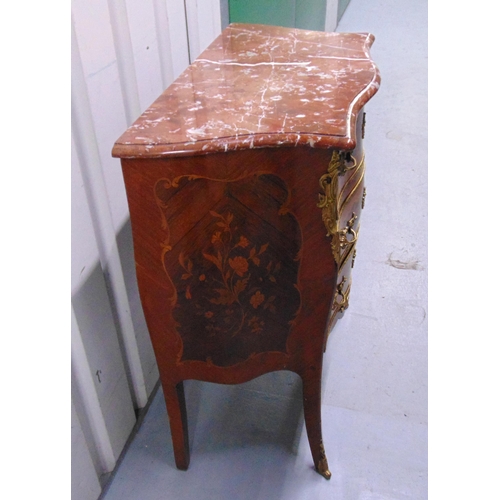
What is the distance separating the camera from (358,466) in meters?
1.25

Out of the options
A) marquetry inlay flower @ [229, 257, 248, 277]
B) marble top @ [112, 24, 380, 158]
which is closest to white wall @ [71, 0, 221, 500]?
marble top @ [112, 24, 380, 158]

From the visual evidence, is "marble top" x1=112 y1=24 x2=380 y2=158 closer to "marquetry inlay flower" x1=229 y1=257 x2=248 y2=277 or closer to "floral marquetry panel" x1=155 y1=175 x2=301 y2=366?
"floral marquetry panel" x1=155 y1=175 x2=301 y2=366

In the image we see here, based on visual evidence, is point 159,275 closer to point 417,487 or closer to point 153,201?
point 153,201

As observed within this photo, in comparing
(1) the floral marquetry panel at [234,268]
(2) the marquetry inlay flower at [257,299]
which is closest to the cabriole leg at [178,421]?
(1) the floral marquetry panel at [234,268]

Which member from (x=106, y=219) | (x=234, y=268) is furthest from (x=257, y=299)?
(x=106, y=219)

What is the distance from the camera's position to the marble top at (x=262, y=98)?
0.78 metres

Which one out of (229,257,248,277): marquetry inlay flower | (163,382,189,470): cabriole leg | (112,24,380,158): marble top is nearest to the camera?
(112,24,380,158): marble top

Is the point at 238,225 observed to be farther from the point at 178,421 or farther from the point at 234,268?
the point at 178,421

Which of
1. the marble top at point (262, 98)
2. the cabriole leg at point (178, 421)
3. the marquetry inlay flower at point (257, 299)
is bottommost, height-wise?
the cabriole leg at point (178, 421)

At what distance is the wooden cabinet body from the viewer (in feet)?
2.62

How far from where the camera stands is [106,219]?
3.50ft

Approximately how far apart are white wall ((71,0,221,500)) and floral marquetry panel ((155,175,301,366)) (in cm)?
22

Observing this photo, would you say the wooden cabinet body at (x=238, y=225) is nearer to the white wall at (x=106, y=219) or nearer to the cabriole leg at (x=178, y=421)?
the cabriole leg at (x=178, y=421)

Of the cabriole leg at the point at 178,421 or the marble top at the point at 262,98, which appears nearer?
the marble top at the point at 262,98
